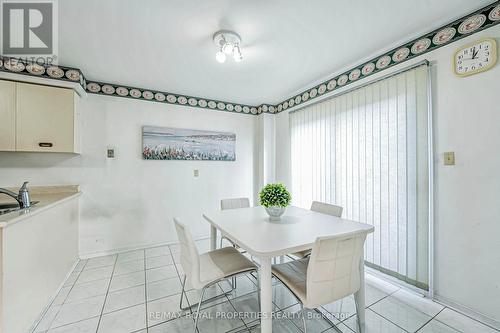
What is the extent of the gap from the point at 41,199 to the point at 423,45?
13.1 feet

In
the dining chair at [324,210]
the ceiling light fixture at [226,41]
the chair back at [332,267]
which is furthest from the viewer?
the dining chair at [324,210]

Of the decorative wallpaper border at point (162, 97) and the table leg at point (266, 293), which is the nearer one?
the table leg at point (266, 293)

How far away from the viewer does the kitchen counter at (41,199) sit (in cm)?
133

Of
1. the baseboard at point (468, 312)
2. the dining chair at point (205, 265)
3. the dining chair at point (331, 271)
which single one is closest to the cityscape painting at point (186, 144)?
the dining chair at point (205, 265)

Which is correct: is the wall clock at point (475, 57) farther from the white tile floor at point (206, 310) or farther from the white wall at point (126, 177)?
the white wall at point (126, 177)

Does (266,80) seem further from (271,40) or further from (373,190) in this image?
(373,190)

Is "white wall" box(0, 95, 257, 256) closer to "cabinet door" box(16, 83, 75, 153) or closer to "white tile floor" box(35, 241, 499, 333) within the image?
"cabinet door" box(16, 83, 75, 153)

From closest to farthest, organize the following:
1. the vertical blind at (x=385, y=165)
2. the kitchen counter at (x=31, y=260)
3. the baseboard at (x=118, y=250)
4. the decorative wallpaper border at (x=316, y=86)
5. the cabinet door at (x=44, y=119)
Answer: the kitchen counter at (x=31, y=260) → the decorative wallpaper border at (x=316, y=86) → the vertical blind at (x=385, y=165) → the cabinet door at (x=44, y=119) → the baseboard at (x=118, y=250)

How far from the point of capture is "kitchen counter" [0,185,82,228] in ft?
4.35

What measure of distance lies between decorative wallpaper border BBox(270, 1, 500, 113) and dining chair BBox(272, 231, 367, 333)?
1848 millimetres

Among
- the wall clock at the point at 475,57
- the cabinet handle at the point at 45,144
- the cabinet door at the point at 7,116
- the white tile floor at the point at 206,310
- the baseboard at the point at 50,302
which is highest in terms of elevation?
the wall clock at the point at 475,57

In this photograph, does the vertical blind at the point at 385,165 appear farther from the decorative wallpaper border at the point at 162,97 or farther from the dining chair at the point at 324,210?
the decorative wallpaper border at the point at 162,97

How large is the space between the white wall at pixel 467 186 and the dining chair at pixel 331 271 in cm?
106

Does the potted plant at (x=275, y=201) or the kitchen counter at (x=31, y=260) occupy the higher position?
the potted plant at (x=275, y=201)
